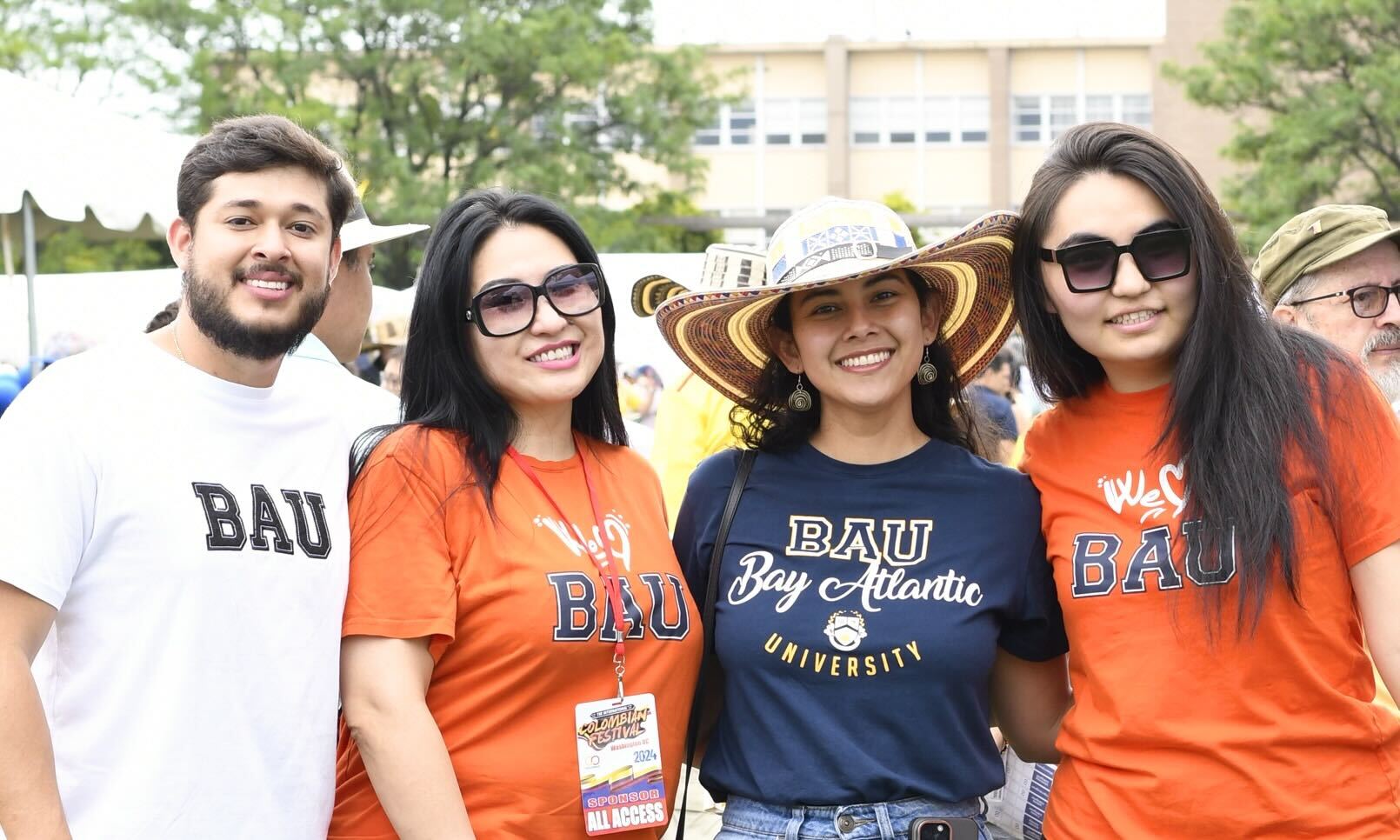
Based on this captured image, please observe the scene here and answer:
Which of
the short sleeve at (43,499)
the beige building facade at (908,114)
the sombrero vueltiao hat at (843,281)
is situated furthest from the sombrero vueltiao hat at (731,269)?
the beige building facade at (908,114)

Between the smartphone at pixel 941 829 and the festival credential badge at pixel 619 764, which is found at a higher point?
the festival credential badge at pixel 619 764

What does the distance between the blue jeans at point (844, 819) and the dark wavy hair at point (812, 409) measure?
2.70 feet

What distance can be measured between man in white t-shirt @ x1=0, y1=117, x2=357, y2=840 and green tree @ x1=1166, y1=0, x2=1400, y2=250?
22.8m

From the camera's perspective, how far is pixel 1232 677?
2482 millimetres

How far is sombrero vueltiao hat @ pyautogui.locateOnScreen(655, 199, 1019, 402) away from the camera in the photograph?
9.78ft

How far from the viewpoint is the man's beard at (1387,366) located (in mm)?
3750

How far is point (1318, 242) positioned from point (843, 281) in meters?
1.77

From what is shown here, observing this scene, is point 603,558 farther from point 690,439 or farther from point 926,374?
point 690,439

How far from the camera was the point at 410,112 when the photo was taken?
1027 inches

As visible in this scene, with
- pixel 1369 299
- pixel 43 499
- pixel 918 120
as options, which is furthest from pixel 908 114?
pixel 43 499

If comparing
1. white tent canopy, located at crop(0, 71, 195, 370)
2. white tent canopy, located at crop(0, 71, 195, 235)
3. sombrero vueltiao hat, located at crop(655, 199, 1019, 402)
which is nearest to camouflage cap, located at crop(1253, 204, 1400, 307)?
sombrero vueltiao hat, located at crop(655, 199, 1019, 402)

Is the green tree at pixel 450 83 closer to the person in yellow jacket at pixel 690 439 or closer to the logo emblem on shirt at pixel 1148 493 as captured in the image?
the person in yellow jacket at pixel 690 439

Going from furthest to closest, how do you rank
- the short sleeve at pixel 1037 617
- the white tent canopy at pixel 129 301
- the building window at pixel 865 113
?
the building window at pixel 865 113 < the white tent canopy at pixel 129 301 < the short sleeve at pixel 1037 617

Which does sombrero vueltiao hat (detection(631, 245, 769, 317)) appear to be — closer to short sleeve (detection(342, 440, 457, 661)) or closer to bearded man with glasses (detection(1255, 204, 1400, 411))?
short sleeve (detection(342, 440, 457, 661))
